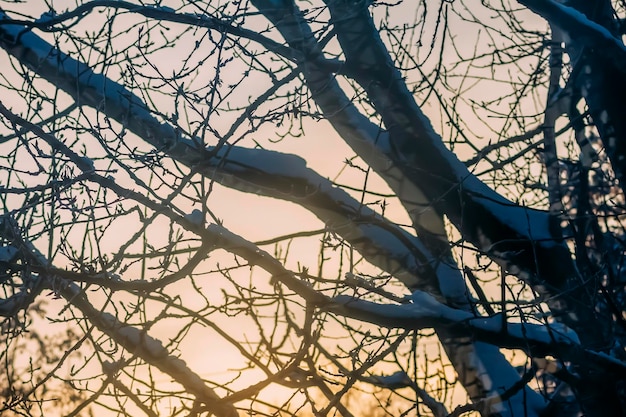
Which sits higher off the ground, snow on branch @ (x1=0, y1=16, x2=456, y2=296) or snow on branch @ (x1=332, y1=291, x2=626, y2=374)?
snow on branch @ (x1=0, y1=16, x2=456, y2=296)

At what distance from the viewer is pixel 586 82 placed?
467cm

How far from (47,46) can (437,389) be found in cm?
396

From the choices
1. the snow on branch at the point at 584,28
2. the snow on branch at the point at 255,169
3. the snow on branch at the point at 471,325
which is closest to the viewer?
the snow on branch at the point at 471,325

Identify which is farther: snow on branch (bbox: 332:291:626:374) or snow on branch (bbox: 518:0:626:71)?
snow on branch (bbox: 518:0:626:71)

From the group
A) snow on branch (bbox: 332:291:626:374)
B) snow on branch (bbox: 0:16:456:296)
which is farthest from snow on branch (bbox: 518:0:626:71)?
snow on branch (bbox: 332:291:626:374)

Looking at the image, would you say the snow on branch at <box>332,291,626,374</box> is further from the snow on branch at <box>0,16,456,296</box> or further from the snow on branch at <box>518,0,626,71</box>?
the snow on branch at <box>518,0,626,71</box>

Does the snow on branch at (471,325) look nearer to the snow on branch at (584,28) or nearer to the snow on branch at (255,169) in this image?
the snow on branch at (255,169)

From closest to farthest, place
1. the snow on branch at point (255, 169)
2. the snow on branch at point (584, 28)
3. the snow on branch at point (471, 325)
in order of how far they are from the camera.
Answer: the snow on branch at point (471, 325)
the snow on branch at point (584, 28)
the snow on branch at point (255, 169)

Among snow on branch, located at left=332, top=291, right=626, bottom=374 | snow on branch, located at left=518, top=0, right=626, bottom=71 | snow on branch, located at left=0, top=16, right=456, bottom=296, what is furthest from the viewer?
snow on branch, located at left=0, top=16, right=456, bottom=296

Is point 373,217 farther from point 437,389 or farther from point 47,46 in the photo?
point 47,46

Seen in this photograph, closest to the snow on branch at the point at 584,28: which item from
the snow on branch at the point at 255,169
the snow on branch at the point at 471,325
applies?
the snow on branch at the point at 255,169

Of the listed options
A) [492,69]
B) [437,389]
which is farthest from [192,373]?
[492,69]

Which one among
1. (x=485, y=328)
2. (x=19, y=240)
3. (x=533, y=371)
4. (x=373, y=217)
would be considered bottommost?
(x=533, y=371)

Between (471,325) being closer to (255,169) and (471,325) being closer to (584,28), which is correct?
(255,169)
